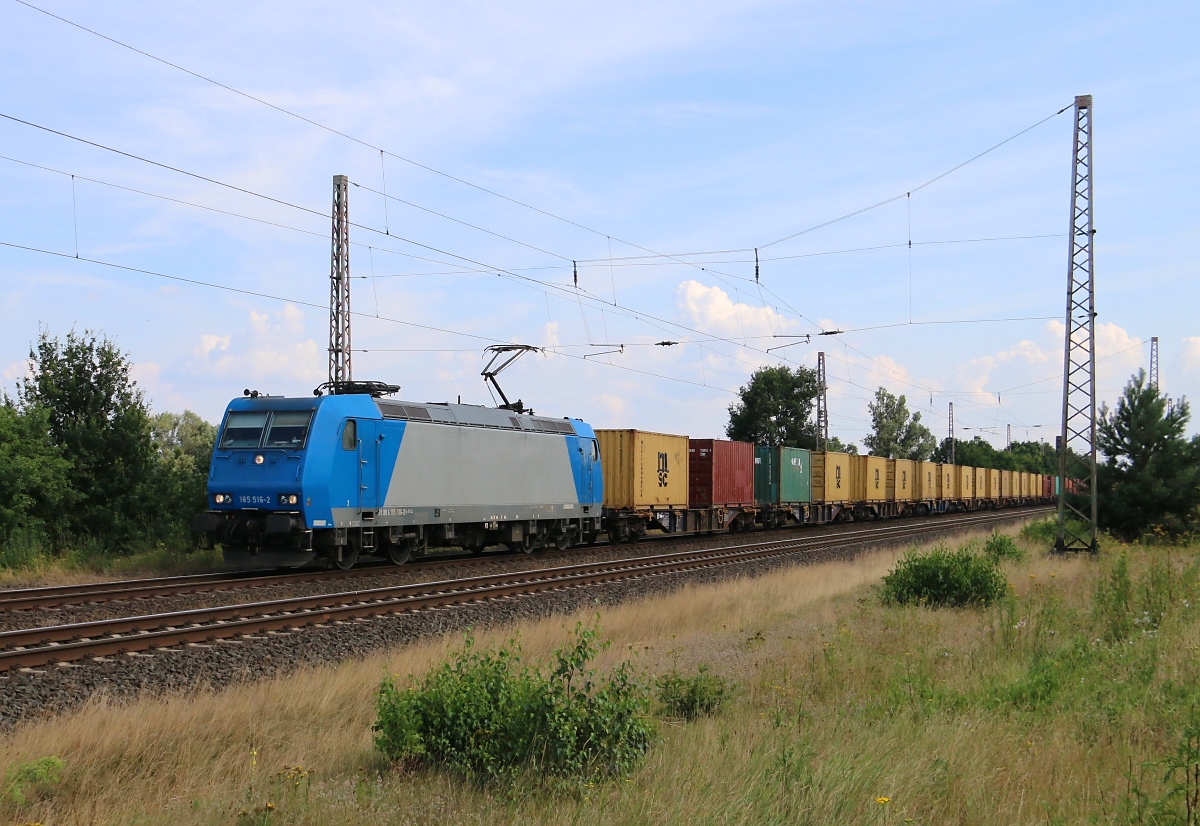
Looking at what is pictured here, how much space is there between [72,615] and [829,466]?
34.8m

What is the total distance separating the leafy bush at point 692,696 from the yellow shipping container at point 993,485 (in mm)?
64861

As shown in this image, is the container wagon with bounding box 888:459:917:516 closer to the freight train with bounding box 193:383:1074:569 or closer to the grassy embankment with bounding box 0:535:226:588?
the freight train with bounding box 193:383:1074:569

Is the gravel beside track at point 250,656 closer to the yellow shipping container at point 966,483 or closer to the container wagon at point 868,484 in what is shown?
the container wagon at point 868,484

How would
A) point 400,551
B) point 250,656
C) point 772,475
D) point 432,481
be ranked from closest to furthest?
point 250,656 < point 432,481 < point 400,551 < point 772,475

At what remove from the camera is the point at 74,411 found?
75.6ft

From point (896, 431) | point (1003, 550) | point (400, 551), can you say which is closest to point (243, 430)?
point (400, 551)

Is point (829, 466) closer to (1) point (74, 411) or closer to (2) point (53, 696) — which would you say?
(1) point (74, 411)

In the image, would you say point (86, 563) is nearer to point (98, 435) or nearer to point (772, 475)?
point (98, 435)

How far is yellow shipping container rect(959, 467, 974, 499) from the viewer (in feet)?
203

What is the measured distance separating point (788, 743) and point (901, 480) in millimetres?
47728

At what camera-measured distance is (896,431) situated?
102 m

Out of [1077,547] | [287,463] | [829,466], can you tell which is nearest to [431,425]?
[287,463]

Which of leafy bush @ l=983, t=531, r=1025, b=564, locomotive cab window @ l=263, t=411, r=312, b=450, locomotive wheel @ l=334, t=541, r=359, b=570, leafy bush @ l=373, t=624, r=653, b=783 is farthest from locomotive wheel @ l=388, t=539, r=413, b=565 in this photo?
leafy bush @ l=373, t=624, r=653, b=783

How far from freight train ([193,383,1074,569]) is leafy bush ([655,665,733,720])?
11121 mm
